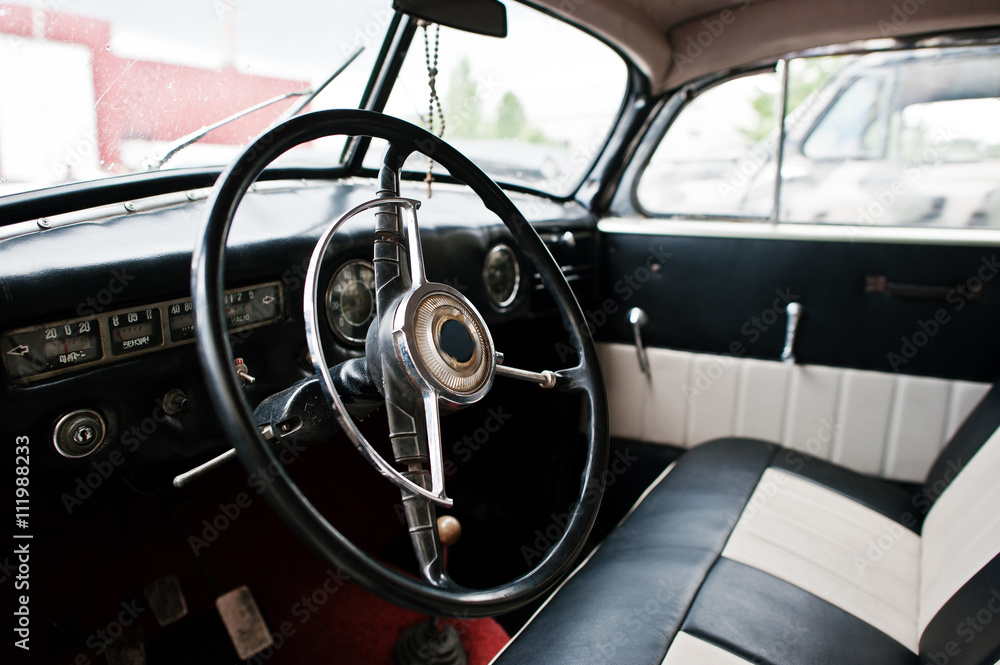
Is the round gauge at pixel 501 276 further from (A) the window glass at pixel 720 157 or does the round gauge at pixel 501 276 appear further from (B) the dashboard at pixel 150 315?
(A) the window glass at pixel 720 157

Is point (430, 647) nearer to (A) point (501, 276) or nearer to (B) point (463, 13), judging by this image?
(A) point (501, 276)

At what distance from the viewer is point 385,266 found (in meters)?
0.93

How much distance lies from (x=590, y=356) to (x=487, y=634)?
85 centimetres

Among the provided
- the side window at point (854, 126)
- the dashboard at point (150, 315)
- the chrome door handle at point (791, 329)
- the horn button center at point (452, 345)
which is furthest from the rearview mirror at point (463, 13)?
the side window at point (854, 126)

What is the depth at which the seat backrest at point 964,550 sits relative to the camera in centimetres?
90

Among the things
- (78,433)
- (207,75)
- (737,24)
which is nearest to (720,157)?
(737,24)

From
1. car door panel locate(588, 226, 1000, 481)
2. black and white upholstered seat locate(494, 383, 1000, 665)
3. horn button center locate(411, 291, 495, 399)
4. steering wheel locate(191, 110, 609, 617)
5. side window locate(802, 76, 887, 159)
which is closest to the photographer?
steering wheel locate(191, 110, 609, 617)

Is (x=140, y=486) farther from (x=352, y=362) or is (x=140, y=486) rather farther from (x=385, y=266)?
(x=385, y=266)


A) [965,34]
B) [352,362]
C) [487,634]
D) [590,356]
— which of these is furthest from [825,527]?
[965,34]

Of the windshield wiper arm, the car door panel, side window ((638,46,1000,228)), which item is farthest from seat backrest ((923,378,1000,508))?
the windshield wiper arm

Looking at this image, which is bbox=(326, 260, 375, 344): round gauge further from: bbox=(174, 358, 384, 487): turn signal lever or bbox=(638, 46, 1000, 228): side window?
bbox=(638, 46, 1000, 228): side window

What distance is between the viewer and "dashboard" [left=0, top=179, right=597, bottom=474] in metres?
0.88

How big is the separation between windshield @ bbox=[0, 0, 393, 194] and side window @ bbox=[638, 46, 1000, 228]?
4.05 feet

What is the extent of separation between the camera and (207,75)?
1.27 metres
